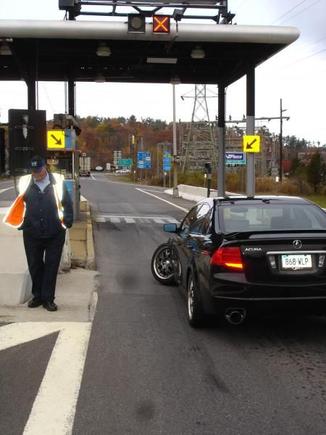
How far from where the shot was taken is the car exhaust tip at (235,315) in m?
5.91

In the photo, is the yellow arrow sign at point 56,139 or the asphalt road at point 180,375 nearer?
the asphalt road at point 180,375

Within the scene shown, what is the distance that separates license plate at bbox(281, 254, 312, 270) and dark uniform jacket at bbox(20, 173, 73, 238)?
281 centimetres

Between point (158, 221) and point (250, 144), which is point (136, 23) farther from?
point (158, 221)

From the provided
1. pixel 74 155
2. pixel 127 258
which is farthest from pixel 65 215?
pixel 74 155

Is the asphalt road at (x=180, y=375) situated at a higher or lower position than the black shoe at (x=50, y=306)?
lower

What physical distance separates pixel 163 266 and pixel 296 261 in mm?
3835

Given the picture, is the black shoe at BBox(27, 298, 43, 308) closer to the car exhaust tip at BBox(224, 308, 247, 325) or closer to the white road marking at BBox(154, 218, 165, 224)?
the car exhaust tip at BBox(224, 308, 247, 325)

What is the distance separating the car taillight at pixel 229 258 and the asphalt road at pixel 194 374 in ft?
2.64

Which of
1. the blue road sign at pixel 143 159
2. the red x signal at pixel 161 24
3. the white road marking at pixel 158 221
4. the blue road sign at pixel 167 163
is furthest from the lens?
the blue road sign at pixel 143 159

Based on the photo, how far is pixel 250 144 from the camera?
17859 mm

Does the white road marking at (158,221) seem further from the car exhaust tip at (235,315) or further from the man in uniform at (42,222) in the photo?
the car exhaust tip at (235,315)

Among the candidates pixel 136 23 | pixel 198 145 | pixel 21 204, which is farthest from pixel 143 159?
pixel 21 204

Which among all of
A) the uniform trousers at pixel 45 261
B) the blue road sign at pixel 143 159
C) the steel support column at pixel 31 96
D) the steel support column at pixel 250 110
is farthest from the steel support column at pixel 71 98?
the blue road sign at pixel 143 159

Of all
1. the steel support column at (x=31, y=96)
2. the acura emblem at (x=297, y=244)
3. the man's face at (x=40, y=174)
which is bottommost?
the acura emblem at (x=297, y=244)
